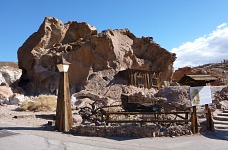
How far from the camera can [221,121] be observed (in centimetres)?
1378

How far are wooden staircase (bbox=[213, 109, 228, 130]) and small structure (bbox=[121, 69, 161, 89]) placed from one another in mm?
18528

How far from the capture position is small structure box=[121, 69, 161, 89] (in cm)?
3366

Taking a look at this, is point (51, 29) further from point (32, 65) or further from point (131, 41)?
point (131, 41)

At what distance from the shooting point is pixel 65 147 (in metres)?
8.38

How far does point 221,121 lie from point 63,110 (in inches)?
321

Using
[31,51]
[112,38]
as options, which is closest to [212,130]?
[112,38]

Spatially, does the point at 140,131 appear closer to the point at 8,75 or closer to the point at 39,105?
the point at 39,105

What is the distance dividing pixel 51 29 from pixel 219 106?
3051 centimetres

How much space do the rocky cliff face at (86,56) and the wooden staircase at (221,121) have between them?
17904mm

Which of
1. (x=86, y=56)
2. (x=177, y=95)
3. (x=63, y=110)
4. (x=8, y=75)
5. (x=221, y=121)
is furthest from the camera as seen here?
(x=8, y=75)

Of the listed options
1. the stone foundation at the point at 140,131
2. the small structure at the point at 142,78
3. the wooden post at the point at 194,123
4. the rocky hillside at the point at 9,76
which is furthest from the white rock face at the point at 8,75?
the wooden post at the point at 194,123

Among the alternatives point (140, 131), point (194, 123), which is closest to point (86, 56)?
point (140, 131)

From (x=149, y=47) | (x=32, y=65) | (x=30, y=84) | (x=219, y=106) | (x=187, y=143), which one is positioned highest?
(x=149, y=47)

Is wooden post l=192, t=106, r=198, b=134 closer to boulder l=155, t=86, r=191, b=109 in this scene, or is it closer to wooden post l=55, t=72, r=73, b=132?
wooden post l=55, t=72, r=73, b=132
